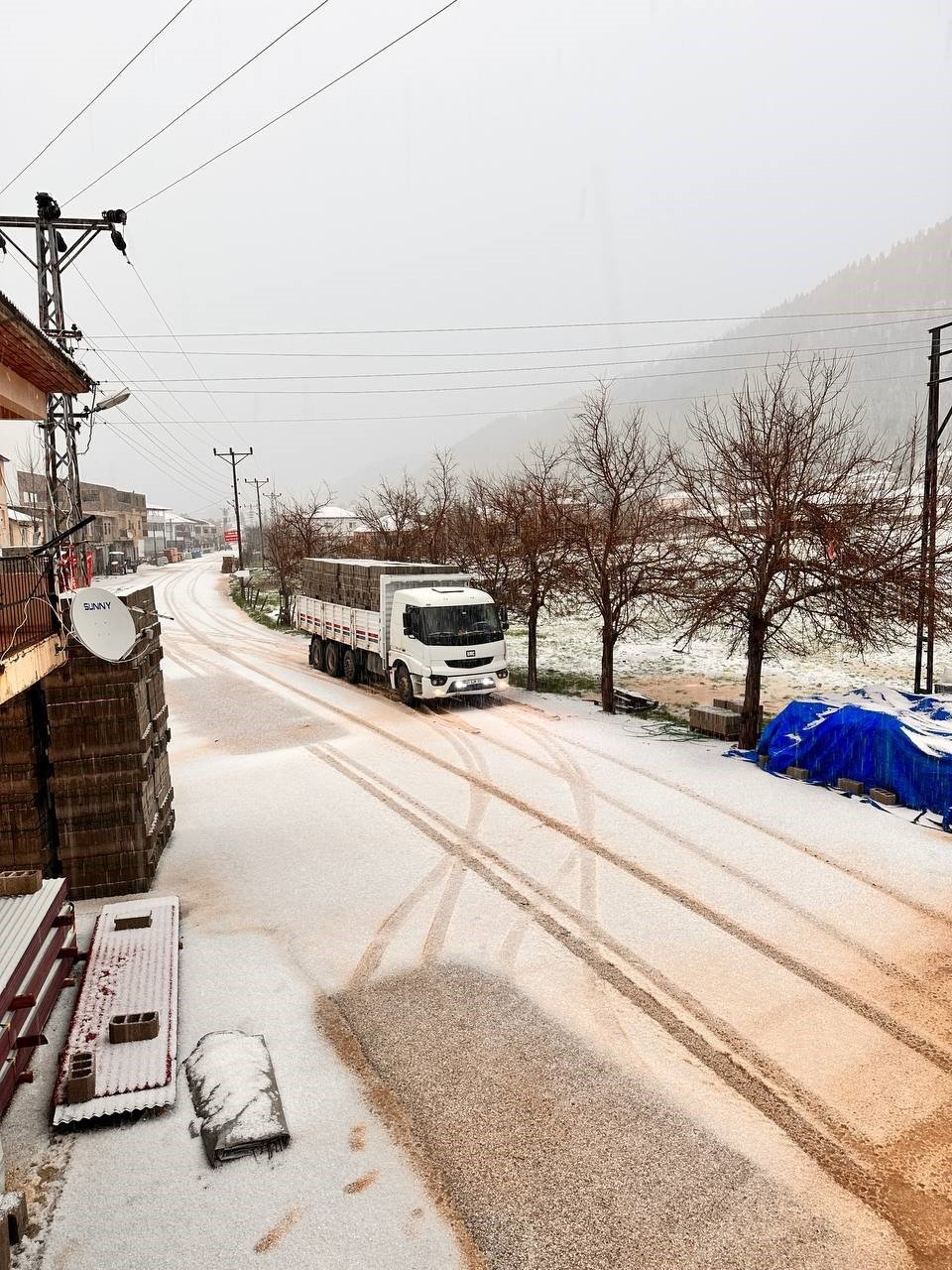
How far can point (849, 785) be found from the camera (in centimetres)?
1228

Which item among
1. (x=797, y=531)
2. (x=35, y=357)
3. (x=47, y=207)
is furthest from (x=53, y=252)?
(x=797, y=531)

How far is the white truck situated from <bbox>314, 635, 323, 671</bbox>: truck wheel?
2053 millimetres

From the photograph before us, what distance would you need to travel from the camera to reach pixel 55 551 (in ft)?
31.6

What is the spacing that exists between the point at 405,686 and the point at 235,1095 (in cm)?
1405

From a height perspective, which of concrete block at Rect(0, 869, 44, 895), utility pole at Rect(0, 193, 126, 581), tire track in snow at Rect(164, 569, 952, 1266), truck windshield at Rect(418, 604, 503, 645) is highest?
utility pole at Rect(0, 193, 126, 581)

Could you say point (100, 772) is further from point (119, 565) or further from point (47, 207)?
point (119, 565)

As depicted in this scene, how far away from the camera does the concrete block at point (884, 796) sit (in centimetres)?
1178

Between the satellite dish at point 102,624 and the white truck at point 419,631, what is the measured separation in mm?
10157

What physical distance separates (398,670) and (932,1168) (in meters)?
15.8

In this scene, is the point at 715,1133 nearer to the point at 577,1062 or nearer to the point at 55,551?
the point at 577,1062

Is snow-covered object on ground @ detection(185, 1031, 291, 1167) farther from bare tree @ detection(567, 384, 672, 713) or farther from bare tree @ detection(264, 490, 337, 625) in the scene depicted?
bare tree @ detection(264, 490, 337, 625)

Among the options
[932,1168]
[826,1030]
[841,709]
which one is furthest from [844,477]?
[932,1168]

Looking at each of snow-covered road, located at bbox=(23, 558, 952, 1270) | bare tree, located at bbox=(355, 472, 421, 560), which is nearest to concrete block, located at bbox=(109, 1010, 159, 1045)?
snow-covered road, located at bbox=(23, 558, 952, 1270)

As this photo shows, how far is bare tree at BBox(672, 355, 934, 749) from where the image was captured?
44.1ft
